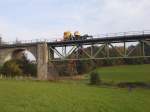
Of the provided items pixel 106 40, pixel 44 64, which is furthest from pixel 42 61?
pixel 106 40

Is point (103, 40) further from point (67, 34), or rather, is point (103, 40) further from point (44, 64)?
point (44, 64)

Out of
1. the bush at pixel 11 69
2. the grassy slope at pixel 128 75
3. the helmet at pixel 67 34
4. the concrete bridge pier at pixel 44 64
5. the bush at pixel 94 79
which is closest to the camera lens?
the bush at pixel 94 79

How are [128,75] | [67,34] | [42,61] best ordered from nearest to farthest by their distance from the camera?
[42,61]
[67,34]
[128,75]

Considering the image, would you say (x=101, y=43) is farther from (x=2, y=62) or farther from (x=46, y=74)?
(x=2, y=62)

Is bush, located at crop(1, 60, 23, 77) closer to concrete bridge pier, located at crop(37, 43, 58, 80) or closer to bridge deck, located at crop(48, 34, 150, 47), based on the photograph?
concrete bridge pier, located at crop(37, 43, 58, 80)

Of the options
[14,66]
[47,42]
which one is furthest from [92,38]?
[14,66]

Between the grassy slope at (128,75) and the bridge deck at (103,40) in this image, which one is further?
the grassy slope at (128,75)

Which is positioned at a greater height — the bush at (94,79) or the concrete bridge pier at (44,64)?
the concrete bridge pier at (44,64)

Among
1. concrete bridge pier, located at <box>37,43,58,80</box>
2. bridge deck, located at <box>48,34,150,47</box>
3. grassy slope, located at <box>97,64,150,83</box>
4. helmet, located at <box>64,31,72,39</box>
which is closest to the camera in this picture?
bridge deck, located at <box>48,34,150,47</box>

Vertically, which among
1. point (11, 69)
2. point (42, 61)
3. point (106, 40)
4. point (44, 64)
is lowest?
point (11, 69)

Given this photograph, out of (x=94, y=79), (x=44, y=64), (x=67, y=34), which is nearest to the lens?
(x=94, y=79)

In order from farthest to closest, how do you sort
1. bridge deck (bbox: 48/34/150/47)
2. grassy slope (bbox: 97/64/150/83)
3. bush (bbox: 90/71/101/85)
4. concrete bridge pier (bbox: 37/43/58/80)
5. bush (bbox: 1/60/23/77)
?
bush (bbox: 1/60/23/77)
grassy slope (bbox: 97/64/150/83)
concrete bridge pier (bbox: 37/43/58/80)
bridge deck (bbox: 48/34/150/47)
bush (bbox: 90/71/101/85)

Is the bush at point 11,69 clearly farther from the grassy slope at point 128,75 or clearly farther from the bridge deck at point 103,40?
the grassy slope at point 128,75

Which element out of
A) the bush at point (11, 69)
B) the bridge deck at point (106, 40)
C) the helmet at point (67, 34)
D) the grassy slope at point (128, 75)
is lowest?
the grassy slope at point (128, 75)
